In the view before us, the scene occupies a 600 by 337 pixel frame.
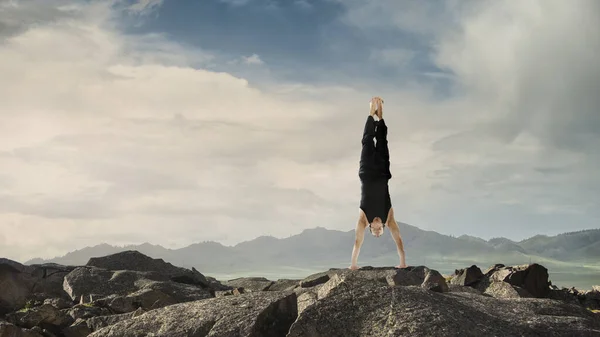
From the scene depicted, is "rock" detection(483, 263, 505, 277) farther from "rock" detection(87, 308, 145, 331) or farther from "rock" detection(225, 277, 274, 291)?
"rock" detection(87, 308, 145, 331)

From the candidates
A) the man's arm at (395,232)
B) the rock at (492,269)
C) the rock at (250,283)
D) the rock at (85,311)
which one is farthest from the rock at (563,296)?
the rock at (85,311)

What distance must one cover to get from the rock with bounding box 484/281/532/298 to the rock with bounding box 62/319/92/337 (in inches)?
485

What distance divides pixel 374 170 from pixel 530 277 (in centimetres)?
933

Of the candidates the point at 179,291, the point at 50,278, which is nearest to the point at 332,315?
the point at 179,291

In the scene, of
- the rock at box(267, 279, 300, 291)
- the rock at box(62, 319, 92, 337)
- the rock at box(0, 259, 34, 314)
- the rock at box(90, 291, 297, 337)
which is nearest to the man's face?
the rock at box(267, 279, 300, 291)

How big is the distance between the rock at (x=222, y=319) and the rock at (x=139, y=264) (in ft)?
44.6

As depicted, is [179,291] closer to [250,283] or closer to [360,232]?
[250,283]

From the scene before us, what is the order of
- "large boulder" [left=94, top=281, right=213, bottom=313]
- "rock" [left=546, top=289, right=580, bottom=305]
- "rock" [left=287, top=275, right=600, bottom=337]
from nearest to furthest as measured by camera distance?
1. "rock" [left=287, top=275, right=600, bottom=337]
2. "large boulder" [left=94, top=281, right=213, bottom=313]
3. "rock" [left=546, top=289, right=580, bottom=305]

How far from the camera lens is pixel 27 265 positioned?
81.9 feet

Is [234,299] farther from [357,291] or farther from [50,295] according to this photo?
[50,295]

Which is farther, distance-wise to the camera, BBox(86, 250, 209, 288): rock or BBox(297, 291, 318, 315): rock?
BBox(86, 250, 209, 288): rock

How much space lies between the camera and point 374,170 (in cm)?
1816

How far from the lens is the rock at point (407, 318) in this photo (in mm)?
9398

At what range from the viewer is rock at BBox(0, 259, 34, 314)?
19547 millimetres
